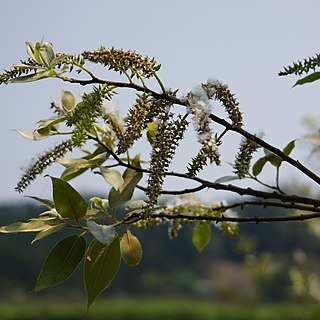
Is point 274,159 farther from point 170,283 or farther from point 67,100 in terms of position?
point 170,283

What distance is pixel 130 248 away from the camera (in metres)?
0.68

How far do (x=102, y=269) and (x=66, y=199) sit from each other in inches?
2.6

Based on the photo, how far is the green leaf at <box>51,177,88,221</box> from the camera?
61cm

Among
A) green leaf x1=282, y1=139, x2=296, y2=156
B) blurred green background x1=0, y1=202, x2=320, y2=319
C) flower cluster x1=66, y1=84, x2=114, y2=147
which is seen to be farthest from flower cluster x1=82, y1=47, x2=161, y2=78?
blurred green background x1=0, y1=202, x2=320, y2=319

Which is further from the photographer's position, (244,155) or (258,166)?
(258,166)

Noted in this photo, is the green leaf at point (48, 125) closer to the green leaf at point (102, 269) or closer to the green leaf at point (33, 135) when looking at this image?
the green leaf at point (33, 135)

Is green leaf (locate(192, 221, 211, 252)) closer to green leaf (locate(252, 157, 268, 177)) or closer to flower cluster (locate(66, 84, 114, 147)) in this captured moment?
green leaf (locate(252, 157, 268, 177))

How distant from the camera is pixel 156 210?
74 centimetres

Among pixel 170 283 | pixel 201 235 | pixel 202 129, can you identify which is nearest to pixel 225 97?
pixel 202 129

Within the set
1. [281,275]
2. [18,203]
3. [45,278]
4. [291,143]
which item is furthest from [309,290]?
[18,203]

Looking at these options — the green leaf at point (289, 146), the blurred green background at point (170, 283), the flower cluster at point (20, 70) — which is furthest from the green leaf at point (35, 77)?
the blurred green background at point (170, 283)

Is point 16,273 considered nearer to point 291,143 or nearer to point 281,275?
point 281,275

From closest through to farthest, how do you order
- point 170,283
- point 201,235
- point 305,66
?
1. point 305,66
2. point 201,235
3. point 170,283

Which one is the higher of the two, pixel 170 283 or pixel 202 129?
pixel 170 283
